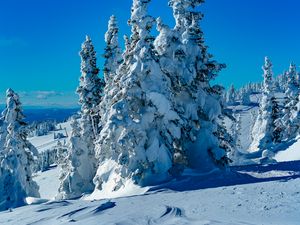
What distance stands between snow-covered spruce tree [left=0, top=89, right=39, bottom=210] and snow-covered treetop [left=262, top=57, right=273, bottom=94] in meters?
38.8

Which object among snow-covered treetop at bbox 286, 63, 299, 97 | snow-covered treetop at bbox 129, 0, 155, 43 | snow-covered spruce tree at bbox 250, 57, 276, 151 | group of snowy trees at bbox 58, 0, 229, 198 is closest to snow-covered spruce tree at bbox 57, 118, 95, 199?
group of snowy trees at bbox 58, 0, 229, 198

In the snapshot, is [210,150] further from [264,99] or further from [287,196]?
[264,99]

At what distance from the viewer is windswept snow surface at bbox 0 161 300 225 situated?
13289mm

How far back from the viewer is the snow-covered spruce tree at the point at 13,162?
3162 cm

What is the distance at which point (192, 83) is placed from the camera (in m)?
26.4

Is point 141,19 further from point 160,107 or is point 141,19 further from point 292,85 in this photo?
point 292,85

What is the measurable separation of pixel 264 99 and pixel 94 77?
32.2 m

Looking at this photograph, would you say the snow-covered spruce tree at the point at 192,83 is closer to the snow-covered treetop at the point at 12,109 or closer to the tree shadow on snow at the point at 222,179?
the tree shadow on snow at the point at 222,179

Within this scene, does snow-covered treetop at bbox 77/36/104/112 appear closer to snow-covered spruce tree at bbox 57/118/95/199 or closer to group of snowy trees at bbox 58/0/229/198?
snow-covered spruce tree at bbox 57/118/95/199

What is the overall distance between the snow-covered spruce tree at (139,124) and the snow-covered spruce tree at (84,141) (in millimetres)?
12006

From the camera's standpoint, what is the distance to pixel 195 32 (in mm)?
27125

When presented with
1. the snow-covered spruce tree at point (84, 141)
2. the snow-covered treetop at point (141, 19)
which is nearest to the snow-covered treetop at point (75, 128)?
the snow-covered spruce tree at point (84, 141)

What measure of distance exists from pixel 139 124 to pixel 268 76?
142 feet

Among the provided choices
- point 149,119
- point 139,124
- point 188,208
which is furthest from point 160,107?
point 188,208
